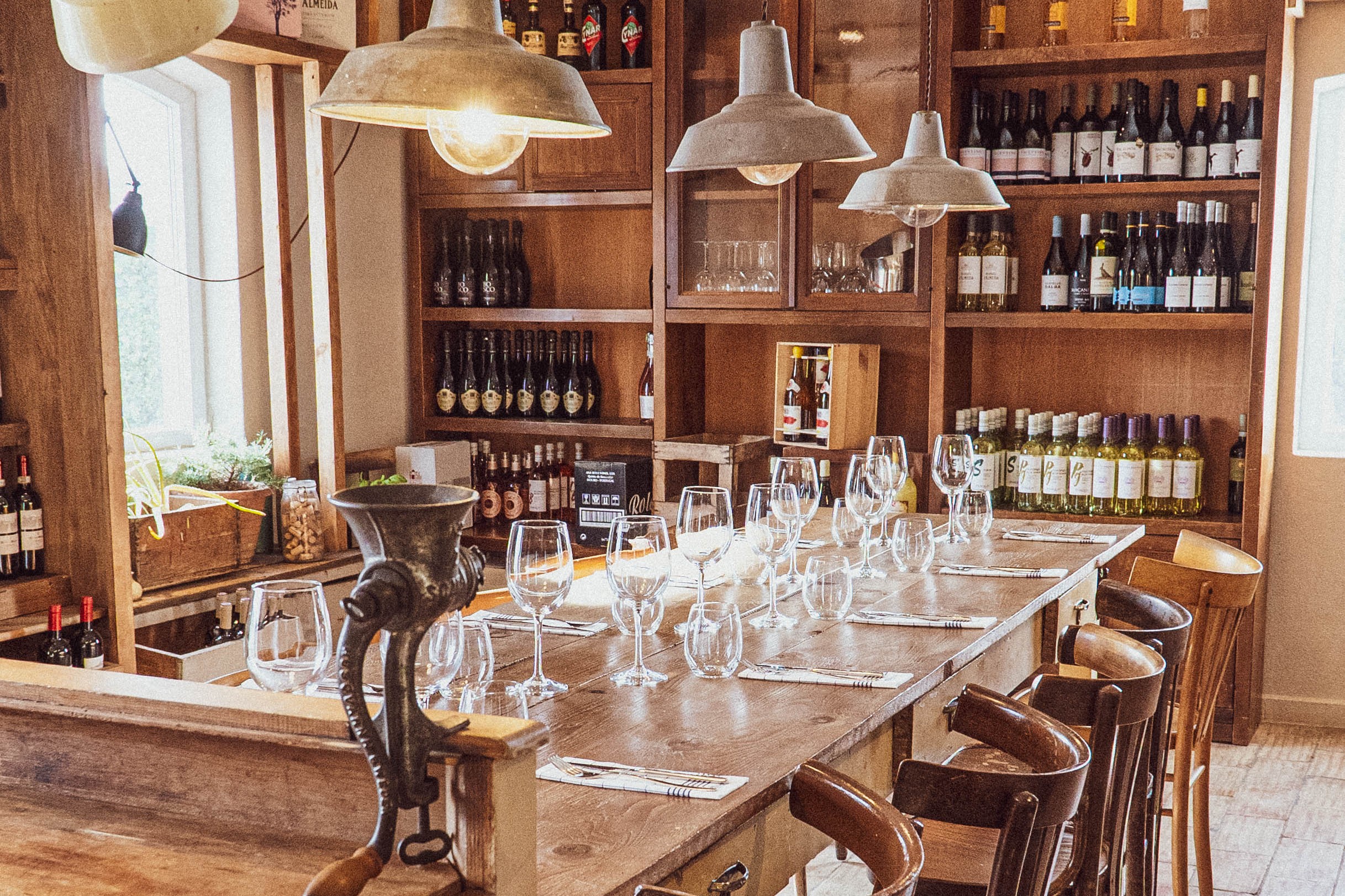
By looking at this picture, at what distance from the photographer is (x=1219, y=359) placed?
13.1 ft

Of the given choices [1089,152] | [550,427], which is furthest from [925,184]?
[550,427]

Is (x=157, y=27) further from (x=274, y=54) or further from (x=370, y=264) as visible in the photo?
(x=370, y=264)

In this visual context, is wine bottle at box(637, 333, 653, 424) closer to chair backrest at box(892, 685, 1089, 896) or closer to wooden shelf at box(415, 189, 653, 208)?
wooden shelf at box(415, 189, 653, 208)

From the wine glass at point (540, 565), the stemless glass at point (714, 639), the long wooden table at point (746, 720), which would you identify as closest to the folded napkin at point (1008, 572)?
the long wooden table at point (746, 720)

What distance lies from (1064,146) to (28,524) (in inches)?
117

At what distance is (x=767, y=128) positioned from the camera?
2.08 metres

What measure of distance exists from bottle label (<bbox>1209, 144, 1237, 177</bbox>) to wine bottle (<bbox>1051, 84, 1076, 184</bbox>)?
356 mm

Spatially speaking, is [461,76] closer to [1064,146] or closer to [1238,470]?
[1064,146]

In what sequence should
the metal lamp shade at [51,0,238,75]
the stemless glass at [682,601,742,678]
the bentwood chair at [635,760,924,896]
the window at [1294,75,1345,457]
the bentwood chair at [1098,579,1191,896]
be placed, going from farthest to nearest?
the window at [1294,75,1345,457] → the bentwood chair at [1098,579,1191,896] → the stemless glass at [682,601,742,678] → the metal lamp shade at [51,0,238,75] → the bentwood chair at [635,760,924,896]

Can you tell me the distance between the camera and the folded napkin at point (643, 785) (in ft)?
4.29

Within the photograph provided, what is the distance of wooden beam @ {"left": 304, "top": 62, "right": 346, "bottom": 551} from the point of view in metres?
3.79

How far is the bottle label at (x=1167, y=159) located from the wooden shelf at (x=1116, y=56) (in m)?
0.25

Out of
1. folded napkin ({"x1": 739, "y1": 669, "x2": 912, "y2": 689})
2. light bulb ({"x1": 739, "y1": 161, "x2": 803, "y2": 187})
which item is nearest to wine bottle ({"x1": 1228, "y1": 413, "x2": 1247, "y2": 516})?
light bulb ({"x1": 739, "y1": 161, "x2": 803, "y2": 187})

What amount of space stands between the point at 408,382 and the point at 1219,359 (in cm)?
265
